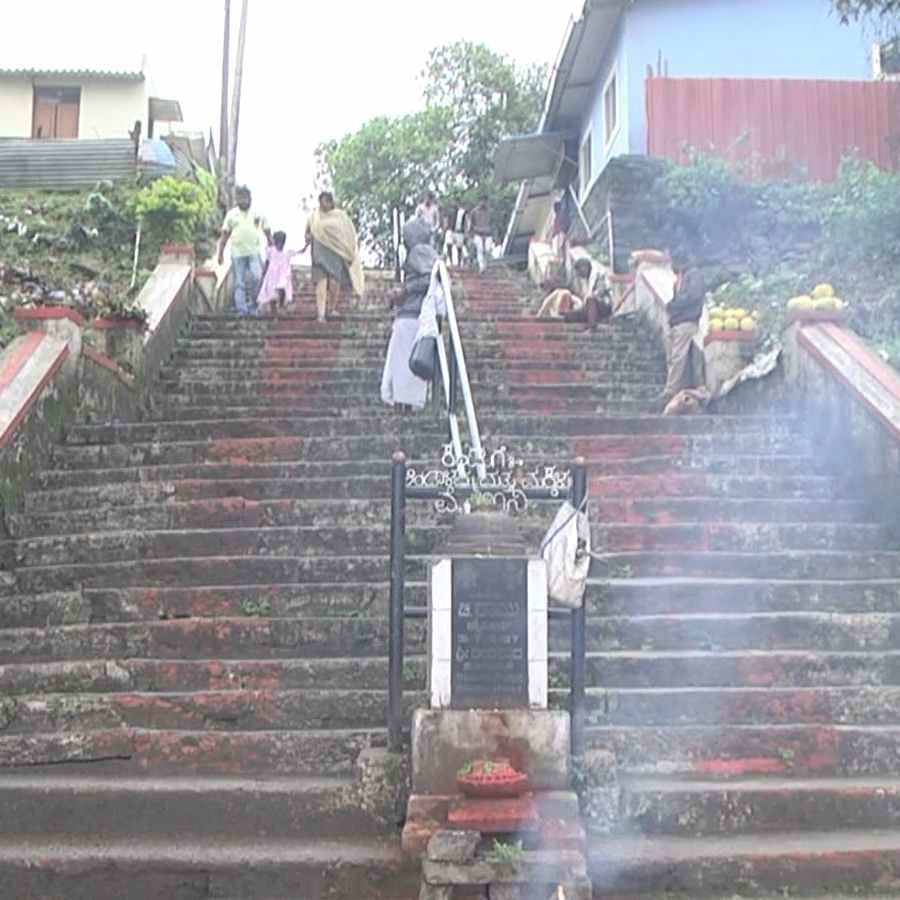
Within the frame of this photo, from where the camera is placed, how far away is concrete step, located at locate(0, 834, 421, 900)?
13.6 feet

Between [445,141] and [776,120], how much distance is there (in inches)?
756

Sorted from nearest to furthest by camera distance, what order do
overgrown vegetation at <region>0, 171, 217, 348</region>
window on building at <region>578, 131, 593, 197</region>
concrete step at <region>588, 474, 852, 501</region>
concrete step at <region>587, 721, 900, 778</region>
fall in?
concrete step at <region>587, 721, 900, 778</region>
concrete step at <region>588, 474, 852, 501</region>
overgrown vegetation at <region>0, 171, 217, 348</region>
window on building at <region>578, 131, 593, 197</region>

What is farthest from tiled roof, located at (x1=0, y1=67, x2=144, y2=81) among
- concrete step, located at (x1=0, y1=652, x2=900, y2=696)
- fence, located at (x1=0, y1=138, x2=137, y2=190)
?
concrete step, located at (x1=0, y1=652, x2=900, y2=696)

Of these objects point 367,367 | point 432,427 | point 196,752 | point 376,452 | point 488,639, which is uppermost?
point 367,367

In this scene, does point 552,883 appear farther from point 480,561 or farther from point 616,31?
point 616,31

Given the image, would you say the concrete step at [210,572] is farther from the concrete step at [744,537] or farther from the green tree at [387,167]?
the green tree at [387,167]

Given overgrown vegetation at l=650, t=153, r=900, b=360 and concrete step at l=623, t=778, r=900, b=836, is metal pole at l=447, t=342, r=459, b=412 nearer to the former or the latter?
overgrown vegetation at l=650, t=153, r=900, b=360

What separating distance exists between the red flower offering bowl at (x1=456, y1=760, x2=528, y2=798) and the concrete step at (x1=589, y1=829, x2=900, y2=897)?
37cm

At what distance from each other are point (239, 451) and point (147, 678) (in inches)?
105

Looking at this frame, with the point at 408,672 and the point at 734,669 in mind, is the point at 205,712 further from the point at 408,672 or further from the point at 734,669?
the point at 734,669

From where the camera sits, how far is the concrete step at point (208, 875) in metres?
4.14

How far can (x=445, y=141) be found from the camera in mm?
34406

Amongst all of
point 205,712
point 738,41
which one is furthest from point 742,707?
point 738,41

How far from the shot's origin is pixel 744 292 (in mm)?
11188
